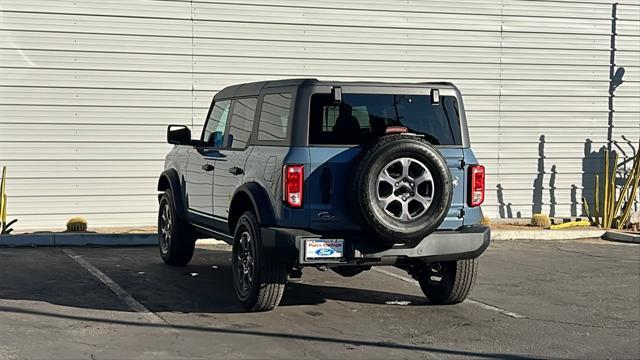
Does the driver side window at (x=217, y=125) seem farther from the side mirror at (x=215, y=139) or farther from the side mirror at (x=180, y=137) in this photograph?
the side mirror at (x=180, y=137)

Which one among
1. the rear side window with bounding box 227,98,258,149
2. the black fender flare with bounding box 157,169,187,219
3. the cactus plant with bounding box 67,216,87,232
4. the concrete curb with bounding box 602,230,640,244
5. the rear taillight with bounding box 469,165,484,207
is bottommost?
the concrete curb with bounding box 602,230,640,244

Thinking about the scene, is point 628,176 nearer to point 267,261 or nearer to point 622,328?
point 622,328

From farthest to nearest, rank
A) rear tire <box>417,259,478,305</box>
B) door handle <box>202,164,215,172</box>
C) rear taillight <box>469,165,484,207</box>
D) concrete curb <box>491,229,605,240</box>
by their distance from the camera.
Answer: concrete curb <box>491,229,605,240</box> < door handle <box>202,164,215,172</box> < rear tire <box>417,259,478,305</box> < rear taillight <box>469,165,484,207</box>

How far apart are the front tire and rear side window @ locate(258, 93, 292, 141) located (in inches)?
28.7

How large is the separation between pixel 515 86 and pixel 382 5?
2707mm

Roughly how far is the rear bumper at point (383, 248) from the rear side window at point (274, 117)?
893 millimetres

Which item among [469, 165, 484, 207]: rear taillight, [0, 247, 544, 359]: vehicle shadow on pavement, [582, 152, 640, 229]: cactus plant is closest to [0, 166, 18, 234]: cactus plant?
[0, 247, 544, 359]: vehicle shadow on pavement

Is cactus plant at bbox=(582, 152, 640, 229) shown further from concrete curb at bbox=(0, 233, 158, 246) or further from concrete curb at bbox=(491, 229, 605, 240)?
concrete curb at bbox=(0, 233, 158, 246)

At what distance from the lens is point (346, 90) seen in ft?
26.5

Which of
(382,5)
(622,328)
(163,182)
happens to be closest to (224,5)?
(382,5)

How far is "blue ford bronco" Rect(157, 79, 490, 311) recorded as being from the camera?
761 cm

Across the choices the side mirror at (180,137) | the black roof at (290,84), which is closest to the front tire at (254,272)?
the black roof at (290,84)

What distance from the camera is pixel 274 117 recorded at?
837cm

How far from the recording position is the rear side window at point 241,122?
29.1ft
